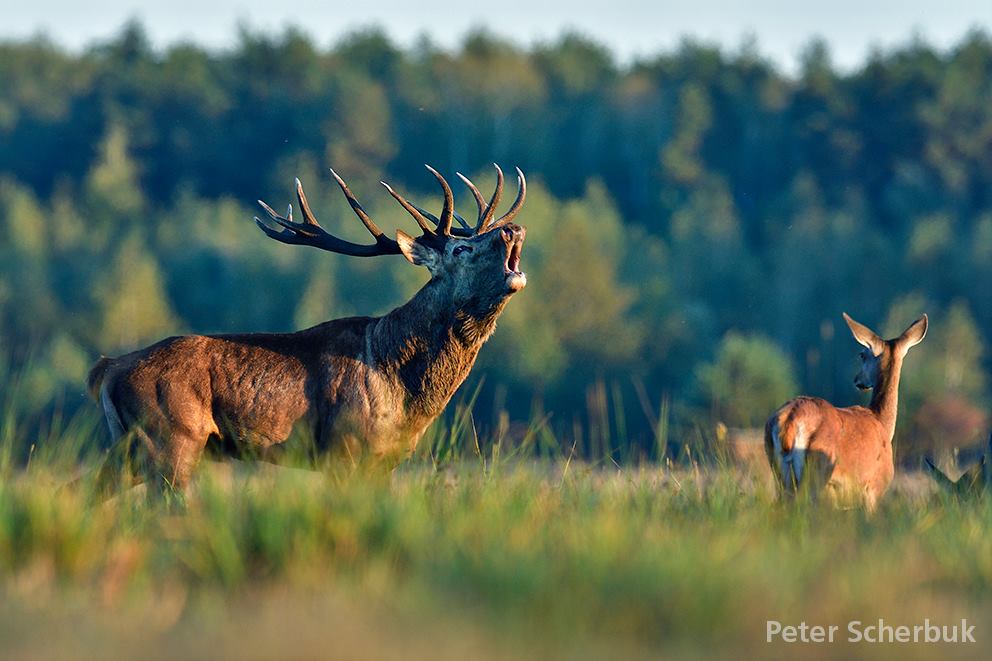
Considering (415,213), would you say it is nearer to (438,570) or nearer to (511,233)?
(511,233)

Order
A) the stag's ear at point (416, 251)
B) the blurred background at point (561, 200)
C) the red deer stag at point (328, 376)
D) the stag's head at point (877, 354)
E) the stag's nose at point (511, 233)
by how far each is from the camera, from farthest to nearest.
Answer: the blurred background at point (561, 200)
the stag's head at point (877, 354)
the stag's ear at point (416, 251)
the stag's nose at point (511, 233)
the red deer stag at point (328, 376)

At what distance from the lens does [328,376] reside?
9.69 m

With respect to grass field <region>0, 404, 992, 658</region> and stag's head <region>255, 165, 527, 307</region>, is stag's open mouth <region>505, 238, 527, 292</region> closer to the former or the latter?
stag's head <region>255, 165, 527, 307</region>

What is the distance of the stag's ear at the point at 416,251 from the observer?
10047mm

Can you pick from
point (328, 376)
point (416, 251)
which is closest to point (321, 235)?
point (416, 251)

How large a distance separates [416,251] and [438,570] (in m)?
3.76

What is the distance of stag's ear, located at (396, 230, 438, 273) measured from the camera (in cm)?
1005

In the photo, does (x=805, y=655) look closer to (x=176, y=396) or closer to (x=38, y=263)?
(x=176, y=396)

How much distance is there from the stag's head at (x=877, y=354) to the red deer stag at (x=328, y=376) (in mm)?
2676

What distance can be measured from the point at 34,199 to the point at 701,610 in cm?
7117

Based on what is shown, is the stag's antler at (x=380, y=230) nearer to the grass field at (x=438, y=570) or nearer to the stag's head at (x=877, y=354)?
the grass field at (x=438, y=570)

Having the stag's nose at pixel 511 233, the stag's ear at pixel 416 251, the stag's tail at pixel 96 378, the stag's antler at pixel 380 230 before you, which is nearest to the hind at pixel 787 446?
the stag's nose at pixel 511 233

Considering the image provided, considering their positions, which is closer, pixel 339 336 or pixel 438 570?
pixel 438 570

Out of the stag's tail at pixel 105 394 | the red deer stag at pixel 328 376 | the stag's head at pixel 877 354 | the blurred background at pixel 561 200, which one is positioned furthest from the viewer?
the blurred background at pixel 561 200
